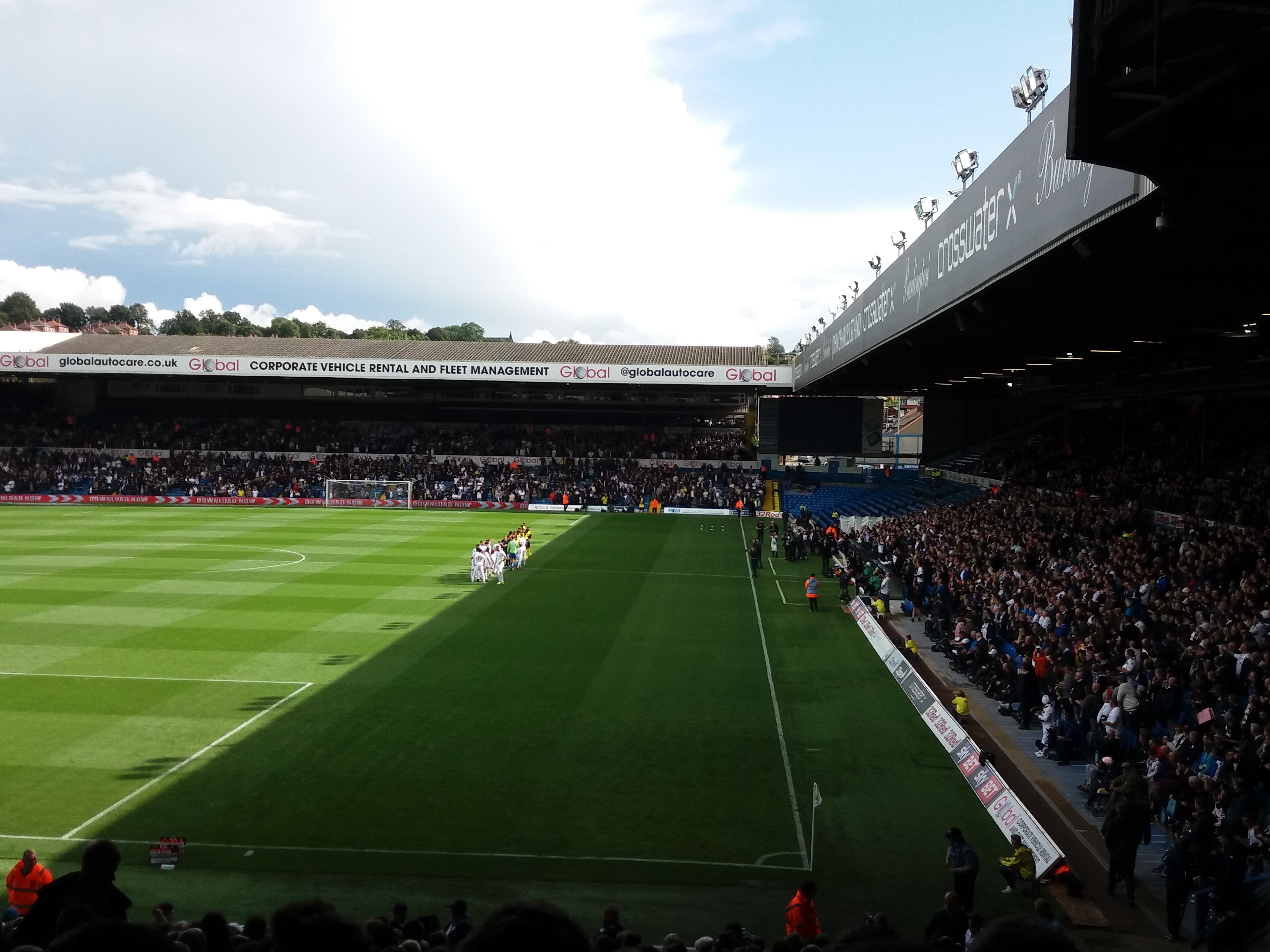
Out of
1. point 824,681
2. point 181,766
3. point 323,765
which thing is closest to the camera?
point 181,766

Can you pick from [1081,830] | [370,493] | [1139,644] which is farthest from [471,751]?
[370,493]

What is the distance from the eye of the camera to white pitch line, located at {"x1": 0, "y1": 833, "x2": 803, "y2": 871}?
11.6 metres

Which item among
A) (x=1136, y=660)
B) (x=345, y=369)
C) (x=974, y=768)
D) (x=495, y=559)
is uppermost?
(x=345, y=369)

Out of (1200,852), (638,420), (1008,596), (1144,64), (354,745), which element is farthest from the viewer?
(638,420)

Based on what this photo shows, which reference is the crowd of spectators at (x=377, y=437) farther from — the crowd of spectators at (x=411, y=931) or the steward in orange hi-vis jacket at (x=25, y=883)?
the steward in orange hi-vis jacket at (x=25, y=883)

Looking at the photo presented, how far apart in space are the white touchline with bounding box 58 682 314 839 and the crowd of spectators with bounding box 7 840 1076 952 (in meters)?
2.95

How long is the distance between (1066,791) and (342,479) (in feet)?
178

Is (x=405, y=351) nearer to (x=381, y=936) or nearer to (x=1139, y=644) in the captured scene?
(x=1139, y=644)

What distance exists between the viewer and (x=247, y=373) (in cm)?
6022

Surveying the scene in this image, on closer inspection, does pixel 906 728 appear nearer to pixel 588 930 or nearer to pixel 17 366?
pixel 588 930

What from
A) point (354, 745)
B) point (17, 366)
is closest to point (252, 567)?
point (354, 745)

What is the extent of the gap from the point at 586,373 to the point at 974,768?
50.0 m

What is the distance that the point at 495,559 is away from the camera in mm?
31953

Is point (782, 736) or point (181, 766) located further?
point (782, 736)
